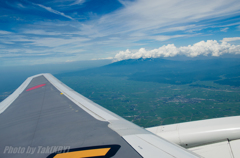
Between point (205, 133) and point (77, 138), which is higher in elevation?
point (77, 138)

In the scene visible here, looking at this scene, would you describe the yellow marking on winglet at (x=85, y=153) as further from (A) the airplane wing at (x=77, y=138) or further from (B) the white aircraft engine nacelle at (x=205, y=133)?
(B) the white aircraft engine nacelle at (x=205, y=133)

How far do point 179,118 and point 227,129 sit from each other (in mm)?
83912

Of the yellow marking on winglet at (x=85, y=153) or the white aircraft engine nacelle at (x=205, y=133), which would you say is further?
the white aircraft engine nacelle at (x=205, y=133)

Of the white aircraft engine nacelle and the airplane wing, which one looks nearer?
the airplane wing

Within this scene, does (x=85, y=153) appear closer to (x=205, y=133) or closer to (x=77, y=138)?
(x=77, y=138)

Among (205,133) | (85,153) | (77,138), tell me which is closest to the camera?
(85,153)

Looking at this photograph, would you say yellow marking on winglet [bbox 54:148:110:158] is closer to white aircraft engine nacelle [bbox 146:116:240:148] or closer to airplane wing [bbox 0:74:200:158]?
airplane wing [bbox 0:74:200:158]

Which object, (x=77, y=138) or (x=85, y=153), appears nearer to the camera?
(x=85, y=153)

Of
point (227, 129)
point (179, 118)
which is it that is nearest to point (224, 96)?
point (179, 118)

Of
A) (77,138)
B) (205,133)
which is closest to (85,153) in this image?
(77,138)

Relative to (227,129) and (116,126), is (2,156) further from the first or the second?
(227,129)

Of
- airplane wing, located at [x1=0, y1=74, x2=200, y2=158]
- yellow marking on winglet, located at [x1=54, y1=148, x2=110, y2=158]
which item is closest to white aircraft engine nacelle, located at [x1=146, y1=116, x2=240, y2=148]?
airplane wing, located at [x1=0, y1=74, x2=200, y2=158]

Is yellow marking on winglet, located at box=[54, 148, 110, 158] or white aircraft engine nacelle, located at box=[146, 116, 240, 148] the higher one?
yellow marking on winglet, located at box=[54, 148, 110, 158]

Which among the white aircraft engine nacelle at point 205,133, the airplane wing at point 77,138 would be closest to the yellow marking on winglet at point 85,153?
the airplane wing at point 77,138
